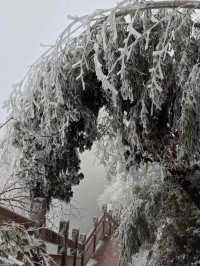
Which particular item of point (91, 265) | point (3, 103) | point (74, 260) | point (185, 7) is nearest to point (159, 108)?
point (185, 7)

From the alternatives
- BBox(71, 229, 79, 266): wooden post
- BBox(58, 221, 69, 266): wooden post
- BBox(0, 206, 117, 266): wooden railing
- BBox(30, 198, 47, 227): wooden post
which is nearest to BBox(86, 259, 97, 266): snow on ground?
BBox(0, 206, 117, 266): wooden railing

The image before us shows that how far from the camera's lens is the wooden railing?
330 inches

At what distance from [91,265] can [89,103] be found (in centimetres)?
1101

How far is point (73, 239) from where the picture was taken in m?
15.7

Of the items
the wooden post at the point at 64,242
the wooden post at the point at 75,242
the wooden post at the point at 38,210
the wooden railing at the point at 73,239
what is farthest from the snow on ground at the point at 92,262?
the wooden post at the point at 38,210

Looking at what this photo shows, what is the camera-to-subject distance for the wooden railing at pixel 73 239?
8.38 metres

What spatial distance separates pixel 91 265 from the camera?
17.5 meters

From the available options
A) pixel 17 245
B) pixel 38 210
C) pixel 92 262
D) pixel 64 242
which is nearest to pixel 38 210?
pixel 38 210

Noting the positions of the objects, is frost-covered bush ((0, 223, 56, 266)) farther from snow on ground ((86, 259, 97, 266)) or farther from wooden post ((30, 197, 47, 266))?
snow on ground ((86, 259, 97, 266))

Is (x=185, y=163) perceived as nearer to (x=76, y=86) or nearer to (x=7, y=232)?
(x=76, y=86)

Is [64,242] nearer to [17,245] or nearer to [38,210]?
[38,210]

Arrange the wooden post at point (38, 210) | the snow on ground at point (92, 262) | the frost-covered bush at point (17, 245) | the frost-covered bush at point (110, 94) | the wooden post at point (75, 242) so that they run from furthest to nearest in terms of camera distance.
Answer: the snow on ground at point (92, 262), the wooden post at point (75, 242), the wooden post at point (38, 210), the frost-covered bush at point (110, 94), the frost-covered bush at point (17, 245)

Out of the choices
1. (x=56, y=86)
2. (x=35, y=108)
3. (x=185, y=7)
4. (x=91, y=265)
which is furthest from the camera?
(x=91, y=265)

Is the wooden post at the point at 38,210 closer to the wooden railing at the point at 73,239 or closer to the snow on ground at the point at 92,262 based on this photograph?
the wooden railing at the point at 73,239
